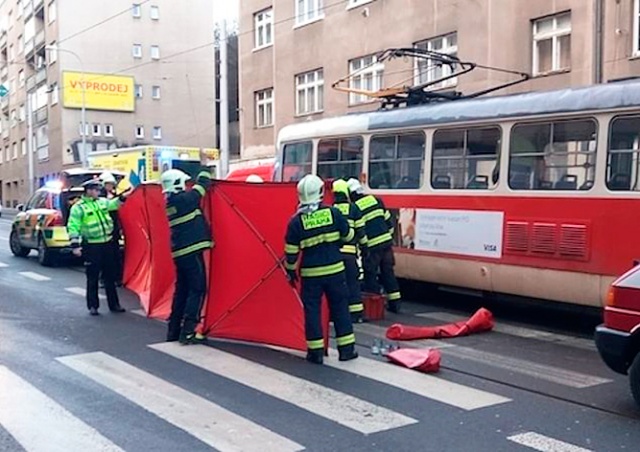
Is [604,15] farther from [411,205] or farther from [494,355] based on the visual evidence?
[494,355]

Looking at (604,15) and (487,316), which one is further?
(604,15)

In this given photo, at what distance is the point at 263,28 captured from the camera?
1204 inches

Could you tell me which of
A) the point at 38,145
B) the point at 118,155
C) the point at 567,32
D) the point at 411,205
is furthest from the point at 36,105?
the point at 411,205

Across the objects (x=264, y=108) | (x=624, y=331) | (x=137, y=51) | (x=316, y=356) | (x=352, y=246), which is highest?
(x=137, y=51)

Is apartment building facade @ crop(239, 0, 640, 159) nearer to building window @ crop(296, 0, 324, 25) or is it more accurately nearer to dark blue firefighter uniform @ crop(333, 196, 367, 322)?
building window @ crop(296, 0, 324, 25)

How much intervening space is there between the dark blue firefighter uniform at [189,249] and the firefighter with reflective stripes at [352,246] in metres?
1.81

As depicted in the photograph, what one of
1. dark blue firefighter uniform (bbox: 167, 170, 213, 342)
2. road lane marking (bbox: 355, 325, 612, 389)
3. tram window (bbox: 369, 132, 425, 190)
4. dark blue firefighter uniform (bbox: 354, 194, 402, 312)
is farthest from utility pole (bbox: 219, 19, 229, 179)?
road lane marking (bbox: 355, 325, 612, 389)

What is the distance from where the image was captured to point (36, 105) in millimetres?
58281

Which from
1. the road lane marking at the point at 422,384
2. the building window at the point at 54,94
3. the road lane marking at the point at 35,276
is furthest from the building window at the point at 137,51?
the road lane marking at the point at 422,384

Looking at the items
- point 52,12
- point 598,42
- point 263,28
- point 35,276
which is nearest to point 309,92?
point 263,28

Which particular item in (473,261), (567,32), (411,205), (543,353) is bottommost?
(543,353)

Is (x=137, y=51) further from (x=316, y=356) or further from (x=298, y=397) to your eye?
(x=298, y=397)

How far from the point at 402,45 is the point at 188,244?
1611cm

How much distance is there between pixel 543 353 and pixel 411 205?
3668 millimetres
